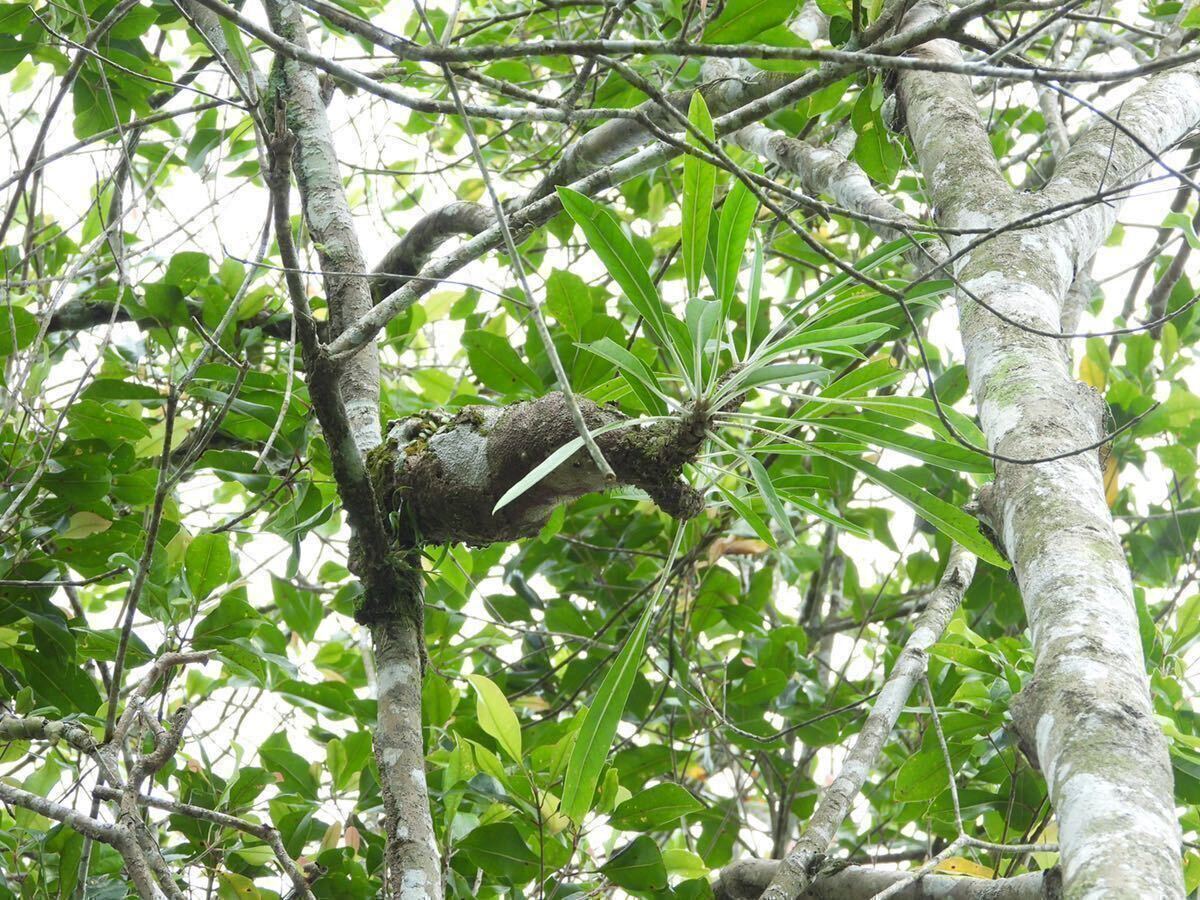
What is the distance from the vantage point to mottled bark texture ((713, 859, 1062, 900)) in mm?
1211

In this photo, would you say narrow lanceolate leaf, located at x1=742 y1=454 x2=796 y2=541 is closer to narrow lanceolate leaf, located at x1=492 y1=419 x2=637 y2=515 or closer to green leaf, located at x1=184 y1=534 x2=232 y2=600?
narrow lanceolate leaf, located at x1=492 y1=419 x2=637 y2=515

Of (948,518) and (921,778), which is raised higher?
(948,518)

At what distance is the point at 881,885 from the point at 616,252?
940mm

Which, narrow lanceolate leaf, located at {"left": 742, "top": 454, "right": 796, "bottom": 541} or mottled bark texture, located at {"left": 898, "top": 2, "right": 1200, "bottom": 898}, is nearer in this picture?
mottled bark texture, located at {"left": 898, "top": 2, "right": 1200, "bottom": 898}

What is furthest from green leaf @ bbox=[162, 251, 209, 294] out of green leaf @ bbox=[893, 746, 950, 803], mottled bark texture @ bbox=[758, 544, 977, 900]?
green leaf @ bbox=[893, 746, 950, 803]

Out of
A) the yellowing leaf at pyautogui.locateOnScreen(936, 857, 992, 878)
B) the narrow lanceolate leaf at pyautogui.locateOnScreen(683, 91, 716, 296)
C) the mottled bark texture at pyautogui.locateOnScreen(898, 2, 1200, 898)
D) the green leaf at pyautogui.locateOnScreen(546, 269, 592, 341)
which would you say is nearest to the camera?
the mottled bark texture at pyautogui.locateOnScreen(898, 2, 1200, 898)

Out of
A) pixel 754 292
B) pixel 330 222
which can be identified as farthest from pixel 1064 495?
pixel 330 222

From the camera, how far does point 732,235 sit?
4.42ft

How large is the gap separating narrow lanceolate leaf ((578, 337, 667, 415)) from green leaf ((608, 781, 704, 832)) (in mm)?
648

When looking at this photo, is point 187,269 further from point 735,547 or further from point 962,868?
point 962,868

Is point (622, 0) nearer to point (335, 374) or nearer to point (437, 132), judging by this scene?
point (335, 374)

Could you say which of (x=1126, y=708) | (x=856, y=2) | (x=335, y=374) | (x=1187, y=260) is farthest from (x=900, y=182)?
(x=1126, y=708)

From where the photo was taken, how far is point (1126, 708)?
81 cm

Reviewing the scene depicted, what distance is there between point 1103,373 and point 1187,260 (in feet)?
1.83
